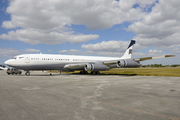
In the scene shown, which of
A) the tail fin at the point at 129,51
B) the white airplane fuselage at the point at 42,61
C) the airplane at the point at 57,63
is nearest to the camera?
the white airplane fuselage at the point at 42,61

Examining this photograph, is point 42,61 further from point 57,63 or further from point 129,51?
point 129,51

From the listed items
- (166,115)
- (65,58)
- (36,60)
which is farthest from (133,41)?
(166,115)

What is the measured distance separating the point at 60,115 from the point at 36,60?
2317cm

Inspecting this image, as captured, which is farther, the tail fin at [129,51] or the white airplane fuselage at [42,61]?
the tail fin at [129,51]

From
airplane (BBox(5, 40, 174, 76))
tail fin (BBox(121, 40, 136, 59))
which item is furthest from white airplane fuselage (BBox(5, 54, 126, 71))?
tail fin (BBox(121, 40, 136, 59))

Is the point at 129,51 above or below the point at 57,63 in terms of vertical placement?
above

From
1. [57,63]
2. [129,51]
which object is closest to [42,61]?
[57,63]

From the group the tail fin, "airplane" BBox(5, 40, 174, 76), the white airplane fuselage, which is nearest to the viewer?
the white airplane fuselage

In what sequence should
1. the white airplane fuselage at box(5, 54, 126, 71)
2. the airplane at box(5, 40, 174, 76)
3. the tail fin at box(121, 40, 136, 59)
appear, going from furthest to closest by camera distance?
the tail fin at box(121, 40, 136, 59), the airplane at box(5, 40, 174, 76), the white airplane fuselage at box(5, 54, 126, 71)

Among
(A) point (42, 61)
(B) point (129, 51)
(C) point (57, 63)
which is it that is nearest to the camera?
(A) point (42, 61)

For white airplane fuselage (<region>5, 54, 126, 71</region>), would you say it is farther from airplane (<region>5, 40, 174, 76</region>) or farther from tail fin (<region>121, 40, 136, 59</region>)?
tail fin (<region>121, 40, 136, 59</region>)

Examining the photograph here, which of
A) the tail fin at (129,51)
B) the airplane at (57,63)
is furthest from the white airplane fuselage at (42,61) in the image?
the tail fin at (129,51)

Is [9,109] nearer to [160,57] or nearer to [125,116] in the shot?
[125,116]

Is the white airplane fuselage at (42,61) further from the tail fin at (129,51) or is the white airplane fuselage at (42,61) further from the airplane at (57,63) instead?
the tail fin at (129,51)
